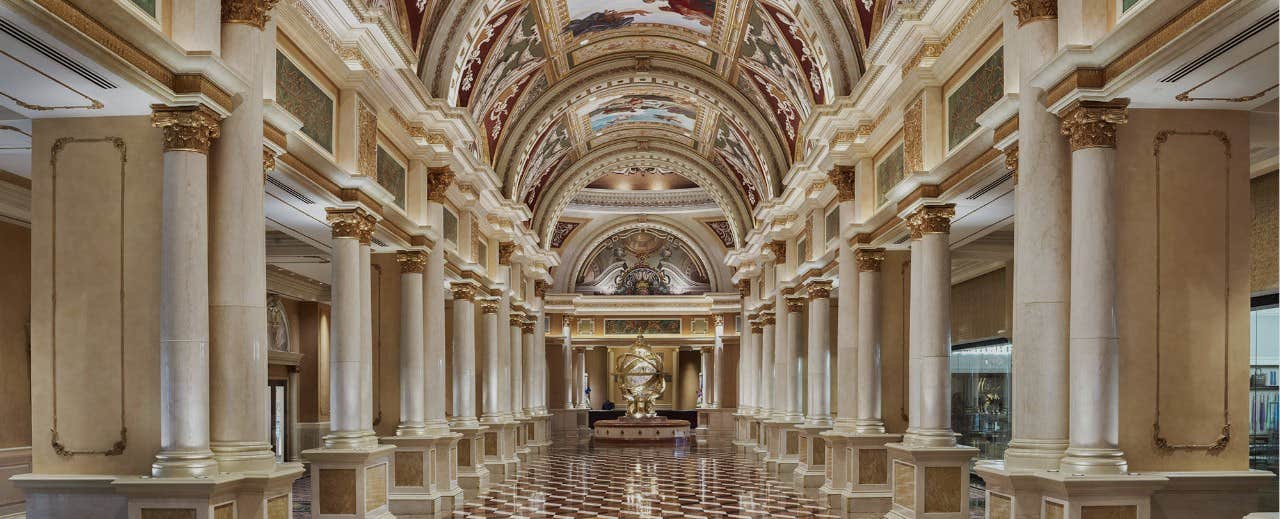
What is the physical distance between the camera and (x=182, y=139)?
24.5 ft

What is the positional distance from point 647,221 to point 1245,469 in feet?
111

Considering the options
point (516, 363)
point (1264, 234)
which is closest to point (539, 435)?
point (516, 363)

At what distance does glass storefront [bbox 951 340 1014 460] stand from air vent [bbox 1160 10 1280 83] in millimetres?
10520

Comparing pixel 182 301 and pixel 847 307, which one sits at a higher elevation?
pixel 182 301

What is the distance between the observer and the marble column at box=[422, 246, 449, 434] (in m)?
15.3

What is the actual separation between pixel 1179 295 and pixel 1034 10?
2.48m

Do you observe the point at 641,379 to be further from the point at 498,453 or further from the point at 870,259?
the point at 870,259

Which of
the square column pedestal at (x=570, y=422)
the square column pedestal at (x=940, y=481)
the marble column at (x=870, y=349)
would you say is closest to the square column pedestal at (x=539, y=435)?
the square column pedestal at (x=570, y=422)

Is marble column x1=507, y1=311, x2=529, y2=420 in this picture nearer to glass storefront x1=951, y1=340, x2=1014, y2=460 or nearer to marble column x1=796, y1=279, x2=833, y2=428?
marble column x1=796, y1=279, x2=833, y2=428

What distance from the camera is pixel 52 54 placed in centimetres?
629

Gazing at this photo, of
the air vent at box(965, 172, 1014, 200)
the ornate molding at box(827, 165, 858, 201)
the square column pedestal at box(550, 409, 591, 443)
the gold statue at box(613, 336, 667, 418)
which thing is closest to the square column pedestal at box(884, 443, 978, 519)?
the air vent at box(965, 172, 1014, 200)

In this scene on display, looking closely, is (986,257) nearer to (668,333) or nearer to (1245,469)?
(1245,469)

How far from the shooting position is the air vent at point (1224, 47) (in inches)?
239

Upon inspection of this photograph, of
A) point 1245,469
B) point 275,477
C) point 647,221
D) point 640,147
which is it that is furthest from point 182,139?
point 647,221
